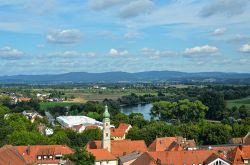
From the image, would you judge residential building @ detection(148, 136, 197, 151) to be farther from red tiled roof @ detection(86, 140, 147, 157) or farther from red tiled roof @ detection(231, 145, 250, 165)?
red tiled roof @ detection(231, 145, 250, 165)

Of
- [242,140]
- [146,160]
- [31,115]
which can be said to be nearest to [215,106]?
[31,115]

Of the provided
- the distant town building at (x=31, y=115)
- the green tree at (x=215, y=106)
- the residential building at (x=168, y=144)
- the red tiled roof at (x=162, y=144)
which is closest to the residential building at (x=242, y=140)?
the residential building at (x=168, y=144)

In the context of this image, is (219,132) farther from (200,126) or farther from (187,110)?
(187,110)

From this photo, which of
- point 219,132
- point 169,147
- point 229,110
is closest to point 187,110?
point 229,110

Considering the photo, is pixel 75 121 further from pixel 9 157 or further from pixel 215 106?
pixel 9 157

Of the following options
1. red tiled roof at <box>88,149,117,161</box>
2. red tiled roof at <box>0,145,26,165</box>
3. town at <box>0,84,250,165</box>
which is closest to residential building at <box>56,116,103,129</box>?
town at <box>0,84,250,165</box>

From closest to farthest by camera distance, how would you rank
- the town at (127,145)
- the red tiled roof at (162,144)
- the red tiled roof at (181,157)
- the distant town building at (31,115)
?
1. the town at (127,145)
2. the red tiled roof at (181,157)
3. the red tiled roof at (162,144)
4. the distant town building at (31,115)

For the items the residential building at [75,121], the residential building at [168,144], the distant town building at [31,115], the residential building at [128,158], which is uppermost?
the residential building at [168,144]

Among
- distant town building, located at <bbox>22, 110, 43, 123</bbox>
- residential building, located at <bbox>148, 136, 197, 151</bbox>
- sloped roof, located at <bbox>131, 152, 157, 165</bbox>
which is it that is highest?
sloped roof, located at <bbox>131, 152, 157, 165</bbox>

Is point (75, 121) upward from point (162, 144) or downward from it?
downward

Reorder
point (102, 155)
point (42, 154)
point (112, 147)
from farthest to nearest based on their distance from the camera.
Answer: point (112, 147) < point (102, 155) < point (42, 154)

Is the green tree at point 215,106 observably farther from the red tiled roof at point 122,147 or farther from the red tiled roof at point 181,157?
the red tiled roof at point 181,157
